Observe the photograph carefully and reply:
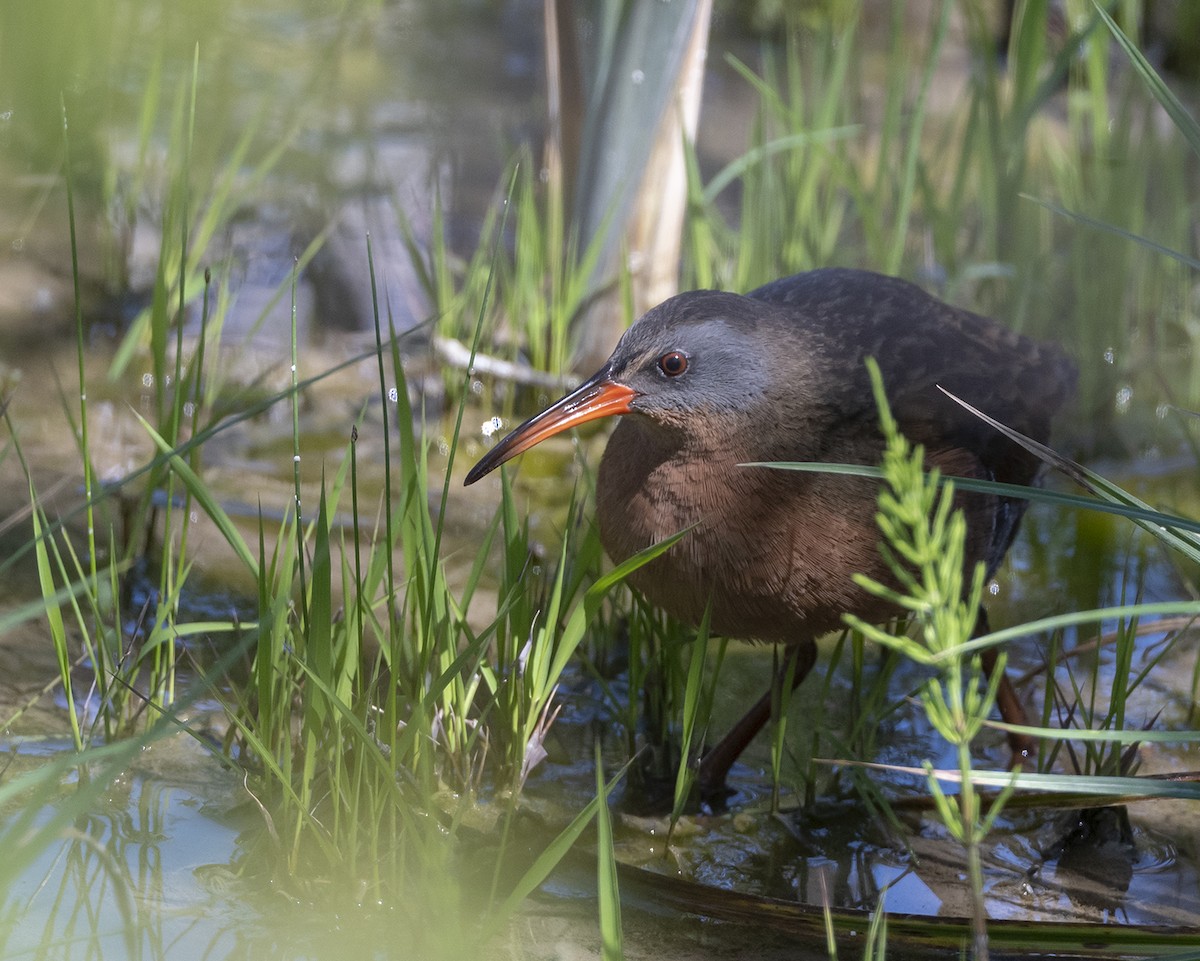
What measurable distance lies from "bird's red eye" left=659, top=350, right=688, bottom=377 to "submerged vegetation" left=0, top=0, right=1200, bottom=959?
0.34 m

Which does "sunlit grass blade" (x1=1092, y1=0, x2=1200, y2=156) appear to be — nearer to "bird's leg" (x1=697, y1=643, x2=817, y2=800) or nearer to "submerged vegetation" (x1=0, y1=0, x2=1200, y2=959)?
"submerged vegetation" (x1=0, y1=0, x2=1200, y2=959)

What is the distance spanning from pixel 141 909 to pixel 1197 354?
11.2 ft

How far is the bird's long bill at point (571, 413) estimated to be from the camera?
Result: 2.43 metres

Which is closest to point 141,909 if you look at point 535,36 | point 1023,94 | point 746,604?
point 746,604

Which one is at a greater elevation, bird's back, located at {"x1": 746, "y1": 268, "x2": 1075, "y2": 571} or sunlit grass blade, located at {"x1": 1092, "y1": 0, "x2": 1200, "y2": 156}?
sunlit grass blade, located at {"x1": 1092, "y1": 0, "x2": 1200, "y2": 156}

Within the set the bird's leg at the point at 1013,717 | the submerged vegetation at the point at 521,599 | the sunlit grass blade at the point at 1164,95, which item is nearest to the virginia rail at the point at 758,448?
the submerged vegetation at the point at 521,599

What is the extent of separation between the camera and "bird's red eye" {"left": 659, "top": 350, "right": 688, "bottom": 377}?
243 cm

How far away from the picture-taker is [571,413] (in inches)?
96.2

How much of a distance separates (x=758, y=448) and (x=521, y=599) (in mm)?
510

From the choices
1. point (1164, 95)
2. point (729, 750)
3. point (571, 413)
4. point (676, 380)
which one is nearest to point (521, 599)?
point (571, 413)

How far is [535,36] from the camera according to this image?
711 cm

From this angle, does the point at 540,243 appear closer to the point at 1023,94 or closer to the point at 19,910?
the point at 1023,94

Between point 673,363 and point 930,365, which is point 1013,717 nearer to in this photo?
point 930,365

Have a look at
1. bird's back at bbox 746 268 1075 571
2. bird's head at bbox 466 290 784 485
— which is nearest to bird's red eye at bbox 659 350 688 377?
bird's head at bbox 466 290 784 485
